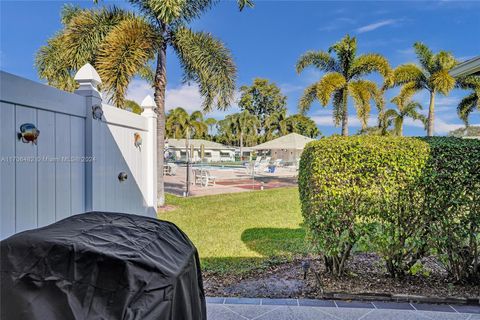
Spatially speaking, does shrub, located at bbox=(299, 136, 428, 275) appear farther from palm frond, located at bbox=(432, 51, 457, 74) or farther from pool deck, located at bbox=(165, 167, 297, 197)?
palm frond, located at bbox=(432, 51, 457, 74)

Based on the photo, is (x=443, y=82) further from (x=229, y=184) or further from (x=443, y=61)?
(x=229, y=184)

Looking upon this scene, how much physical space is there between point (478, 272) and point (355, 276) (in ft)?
4.07

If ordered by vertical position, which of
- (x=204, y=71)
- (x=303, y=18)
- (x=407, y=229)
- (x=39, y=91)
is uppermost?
(x=303, y=18)

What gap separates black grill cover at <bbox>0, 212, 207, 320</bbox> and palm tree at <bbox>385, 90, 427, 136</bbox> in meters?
19.6

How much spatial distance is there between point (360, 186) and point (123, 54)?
276 inches

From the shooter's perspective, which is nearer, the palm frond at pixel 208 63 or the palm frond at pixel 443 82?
the palm frond at pixel 208 63

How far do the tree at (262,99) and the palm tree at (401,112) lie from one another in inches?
860

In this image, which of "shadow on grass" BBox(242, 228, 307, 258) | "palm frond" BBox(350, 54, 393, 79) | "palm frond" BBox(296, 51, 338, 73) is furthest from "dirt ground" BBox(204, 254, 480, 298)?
"palm frond" BBox(296, 51, 338, 73)

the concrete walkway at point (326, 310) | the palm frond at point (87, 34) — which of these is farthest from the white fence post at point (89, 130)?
the palm frond at point (87, 34)

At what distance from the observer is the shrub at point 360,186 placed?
3.08 meters

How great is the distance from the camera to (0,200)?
6.27 ft

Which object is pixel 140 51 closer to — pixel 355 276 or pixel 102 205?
pixel 102 205

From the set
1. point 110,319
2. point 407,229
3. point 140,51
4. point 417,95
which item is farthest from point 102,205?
point 417,95

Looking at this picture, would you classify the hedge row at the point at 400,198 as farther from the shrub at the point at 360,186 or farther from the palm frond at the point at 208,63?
the palm frond at the point at 208,63
